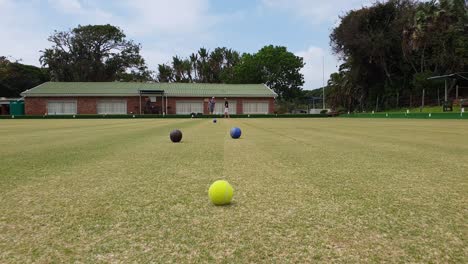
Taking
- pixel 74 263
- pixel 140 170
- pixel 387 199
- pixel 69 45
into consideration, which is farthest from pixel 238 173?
pixel 69 45

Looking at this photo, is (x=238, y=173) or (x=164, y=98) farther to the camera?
(x=164, y=98)

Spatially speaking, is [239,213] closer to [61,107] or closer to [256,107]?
[256,107]

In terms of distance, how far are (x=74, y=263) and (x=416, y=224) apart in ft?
6.40

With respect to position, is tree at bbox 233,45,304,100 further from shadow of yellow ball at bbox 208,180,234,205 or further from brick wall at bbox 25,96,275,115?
shadow of yellow ball at bbox 208,180,234,205

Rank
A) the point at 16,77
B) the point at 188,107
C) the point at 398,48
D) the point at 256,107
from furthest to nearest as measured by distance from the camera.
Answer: the point at 16,77, the point at 256,107, the point at 188,107, the point at 398,48

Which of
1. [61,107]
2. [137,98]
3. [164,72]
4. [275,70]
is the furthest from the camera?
[164,72]

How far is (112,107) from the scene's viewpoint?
3872 cm

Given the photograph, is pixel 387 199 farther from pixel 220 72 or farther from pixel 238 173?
pixel 220 72

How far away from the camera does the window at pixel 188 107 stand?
40.1 meters

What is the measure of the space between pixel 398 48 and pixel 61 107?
34.9m

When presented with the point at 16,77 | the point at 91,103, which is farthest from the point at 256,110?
the point at 16,77

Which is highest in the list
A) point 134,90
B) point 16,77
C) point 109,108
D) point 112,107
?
point 16,77

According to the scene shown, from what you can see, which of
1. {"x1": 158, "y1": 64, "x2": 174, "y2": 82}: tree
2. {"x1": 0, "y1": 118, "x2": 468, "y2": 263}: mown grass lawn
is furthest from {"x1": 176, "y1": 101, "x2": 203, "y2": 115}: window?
{"x1": 0, "y1": 118, "x2": 468, "y2": 263}: mown grass lawn

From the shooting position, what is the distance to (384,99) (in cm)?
3544
